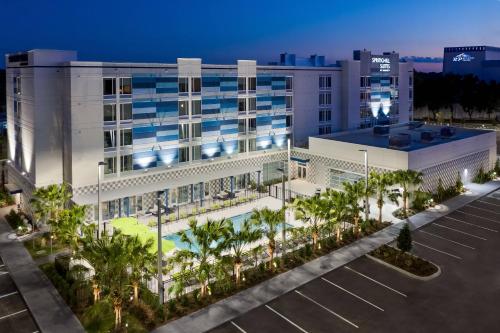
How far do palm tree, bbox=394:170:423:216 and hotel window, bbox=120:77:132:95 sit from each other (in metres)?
25.2

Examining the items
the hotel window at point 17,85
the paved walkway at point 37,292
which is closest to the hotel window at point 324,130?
the hotel window at point 17,85

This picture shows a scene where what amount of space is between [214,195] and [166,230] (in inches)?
417

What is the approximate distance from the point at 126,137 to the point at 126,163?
238 centimetres

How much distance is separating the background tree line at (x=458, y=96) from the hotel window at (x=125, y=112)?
89654 mm

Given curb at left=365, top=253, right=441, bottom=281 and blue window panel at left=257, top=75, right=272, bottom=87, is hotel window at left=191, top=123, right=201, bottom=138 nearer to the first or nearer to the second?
blue window panel at left=257, top=75, right=272, bottom=87

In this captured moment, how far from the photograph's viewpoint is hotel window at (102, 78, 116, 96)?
38.6 metres

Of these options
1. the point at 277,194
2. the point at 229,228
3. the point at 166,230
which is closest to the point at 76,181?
the point at 166,230

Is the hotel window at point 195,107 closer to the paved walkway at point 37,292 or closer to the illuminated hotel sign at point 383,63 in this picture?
the paved walkway at point 37,292

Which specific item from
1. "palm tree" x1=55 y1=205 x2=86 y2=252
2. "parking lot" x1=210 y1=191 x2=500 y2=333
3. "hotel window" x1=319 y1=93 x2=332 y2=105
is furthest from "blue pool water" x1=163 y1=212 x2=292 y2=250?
"hotel window" x1=319 y1=93 x2=332 y2=105

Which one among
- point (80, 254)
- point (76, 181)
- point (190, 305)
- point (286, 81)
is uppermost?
point (286, 81)

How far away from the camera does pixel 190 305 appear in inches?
974

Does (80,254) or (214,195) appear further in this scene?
(214,195)

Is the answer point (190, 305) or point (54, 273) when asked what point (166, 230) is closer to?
point (54, 273)

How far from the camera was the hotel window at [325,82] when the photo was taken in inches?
2288
